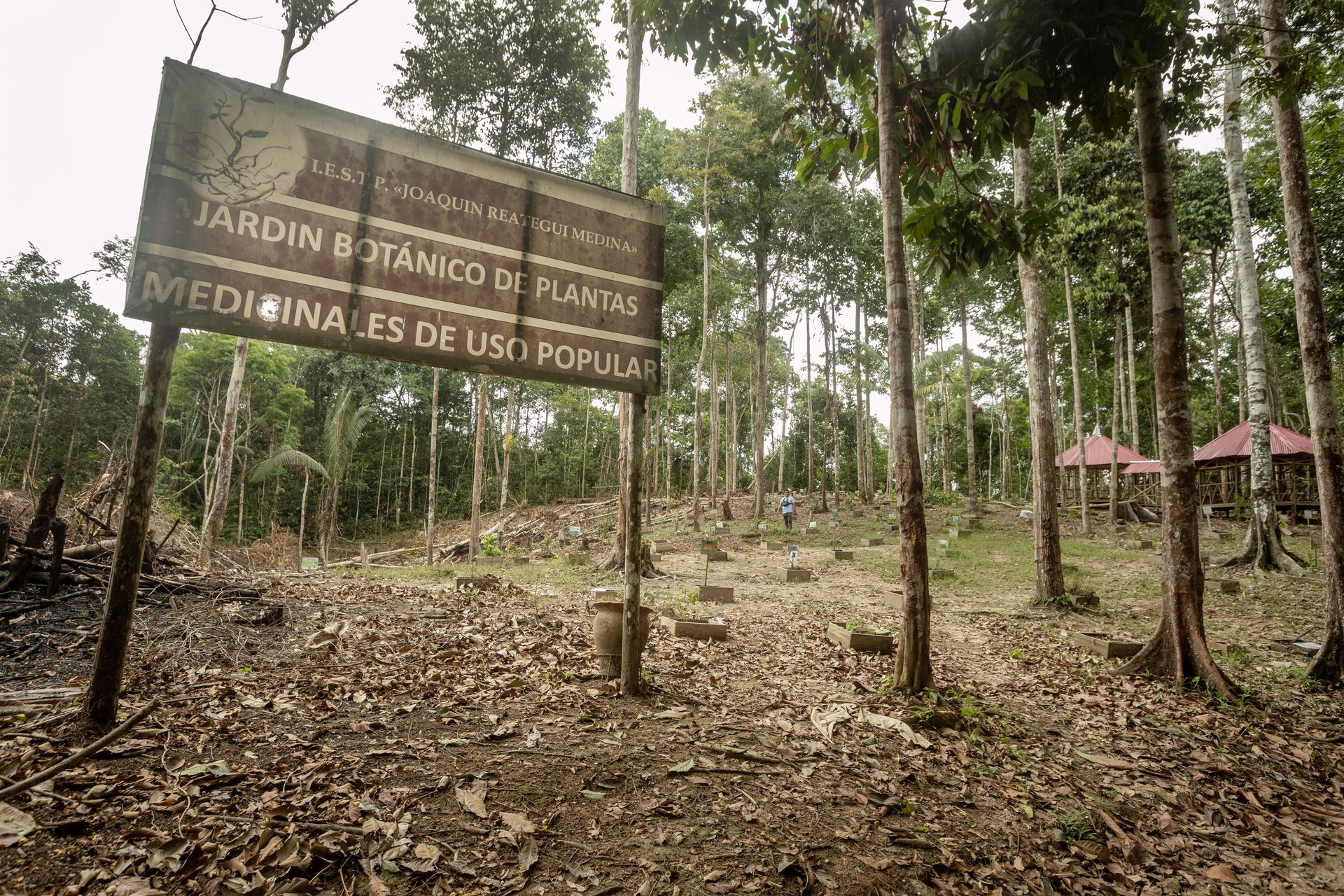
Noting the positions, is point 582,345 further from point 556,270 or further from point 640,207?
point 640,207

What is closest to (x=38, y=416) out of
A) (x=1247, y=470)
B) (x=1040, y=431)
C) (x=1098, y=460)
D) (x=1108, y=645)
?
(x=1040, y=431)

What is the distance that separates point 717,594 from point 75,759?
7967mm

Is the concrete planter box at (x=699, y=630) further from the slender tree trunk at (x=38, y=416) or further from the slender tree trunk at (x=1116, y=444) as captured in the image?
the slender tree trunk at (x=38, y=416)

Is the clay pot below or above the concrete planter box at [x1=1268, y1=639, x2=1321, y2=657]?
above

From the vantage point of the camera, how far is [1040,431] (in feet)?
29.9

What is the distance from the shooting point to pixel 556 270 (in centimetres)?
423

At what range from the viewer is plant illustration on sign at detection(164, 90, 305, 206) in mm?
3119

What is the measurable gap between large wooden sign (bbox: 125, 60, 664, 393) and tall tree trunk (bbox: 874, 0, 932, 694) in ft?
7.29

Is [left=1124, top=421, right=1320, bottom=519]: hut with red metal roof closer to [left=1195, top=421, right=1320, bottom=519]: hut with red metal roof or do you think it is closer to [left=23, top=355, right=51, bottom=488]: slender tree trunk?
[left=1195, top=421, right=1320, bottom=519]: hut with red metal roof

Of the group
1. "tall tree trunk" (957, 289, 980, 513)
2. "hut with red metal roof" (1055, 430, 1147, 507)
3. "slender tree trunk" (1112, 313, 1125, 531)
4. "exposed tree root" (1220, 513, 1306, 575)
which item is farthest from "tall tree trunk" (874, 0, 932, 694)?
"hut with red metal roof" (1055, 430, 1147, 507)

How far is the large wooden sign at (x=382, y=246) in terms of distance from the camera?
3.10 meters

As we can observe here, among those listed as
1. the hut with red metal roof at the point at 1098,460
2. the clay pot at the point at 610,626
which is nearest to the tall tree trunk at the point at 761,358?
the hut with red metal roof at the point at 1098,460

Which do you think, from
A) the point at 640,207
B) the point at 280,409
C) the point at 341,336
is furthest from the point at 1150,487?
the point at 280,409

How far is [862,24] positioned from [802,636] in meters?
6.83
